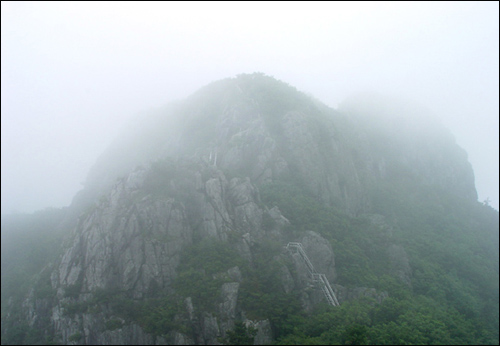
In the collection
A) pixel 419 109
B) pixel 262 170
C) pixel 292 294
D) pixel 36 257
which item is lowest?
pixel 292 294

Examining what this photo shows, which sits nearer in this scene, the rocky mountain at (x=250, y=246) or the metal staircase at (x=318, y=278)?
the rocky mountain at (x=250, y=246)

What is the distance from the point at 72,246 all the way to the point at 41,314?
604 cm

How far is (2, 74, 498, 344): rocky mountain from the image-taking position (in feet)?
80.3

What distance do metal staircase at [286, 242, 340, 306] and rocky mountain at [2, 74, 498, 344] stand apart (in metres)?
0.32

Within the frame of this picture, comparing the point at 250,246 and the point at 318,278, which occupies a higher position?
the point at 250,246

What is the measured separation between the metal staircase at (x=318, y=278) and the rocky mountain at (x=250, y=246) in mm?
319

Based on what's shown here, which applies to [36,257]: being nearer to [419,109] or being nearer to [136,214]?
[136,214]

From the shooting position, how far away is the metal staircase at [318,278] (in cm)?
2869

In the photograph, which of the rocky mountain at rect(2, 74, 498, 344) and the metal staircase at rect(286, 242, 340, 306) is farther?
the metal staircase at rect(286, 242, 340, 306)

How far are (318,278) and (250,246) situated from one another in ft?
24.0

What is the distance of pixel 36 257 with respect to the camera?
3722 centimetres

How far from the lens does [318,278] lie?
30.9m

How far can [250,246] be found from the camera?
101 ft

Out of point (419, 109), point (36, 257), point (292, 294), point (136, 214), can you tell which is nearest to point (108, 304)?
point (136, 214)
